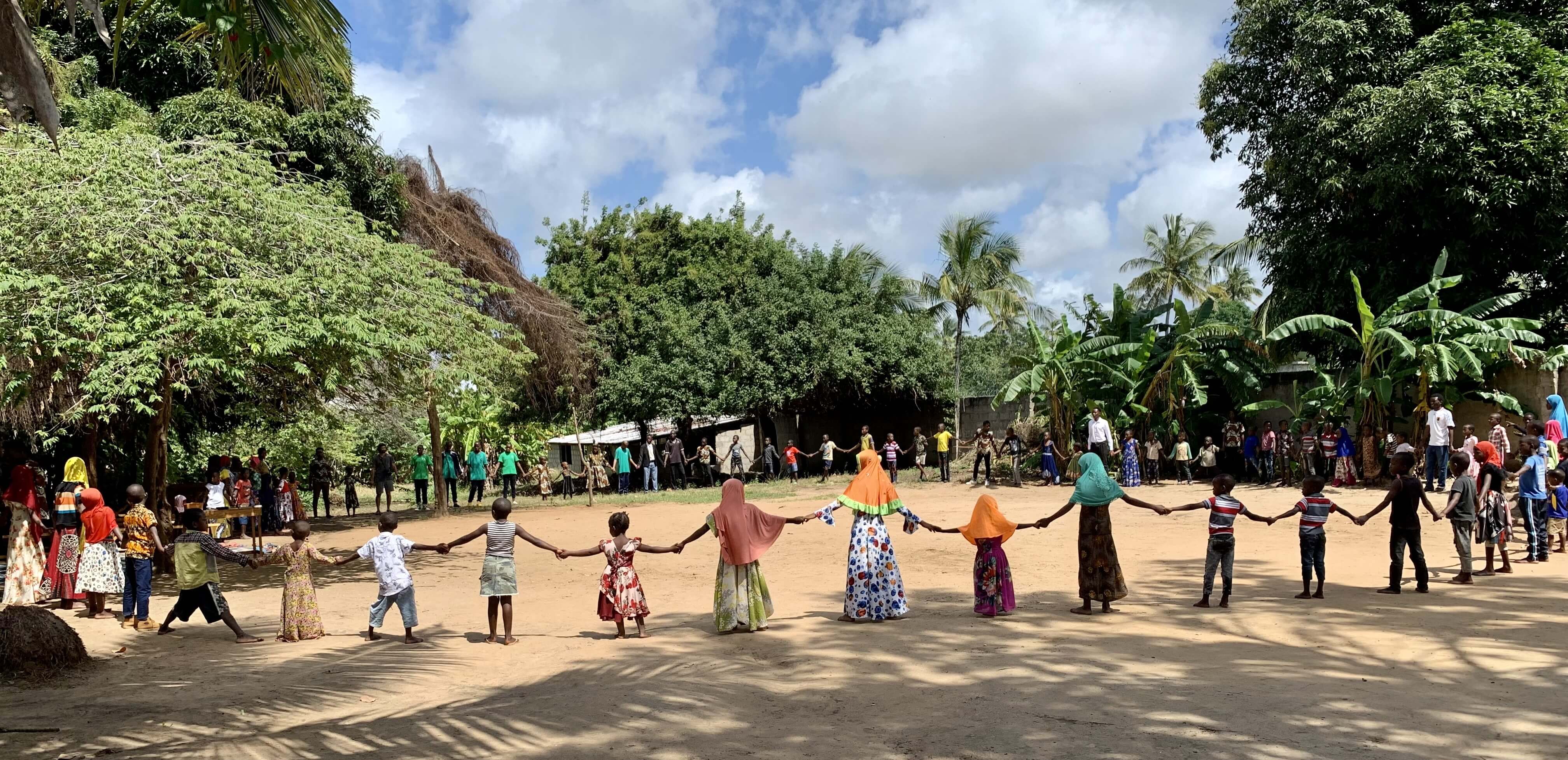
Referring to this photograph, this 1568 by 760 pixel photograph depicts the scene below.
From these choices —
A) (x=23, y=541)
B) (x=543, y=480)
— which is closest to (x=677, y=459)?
(x=543, y=480)

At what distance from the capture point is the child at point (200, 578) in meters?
9.73

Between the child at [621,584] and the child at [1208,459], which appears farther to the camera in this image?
the child at [1208,459]

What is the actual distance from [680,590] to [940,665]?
5143 mm

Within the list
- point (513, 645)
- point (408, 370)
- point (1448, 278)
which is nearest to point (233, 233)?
point (408, 370)

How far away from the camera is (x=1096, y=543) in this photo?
988 cm

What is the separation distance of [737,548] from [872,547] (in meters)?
1.24

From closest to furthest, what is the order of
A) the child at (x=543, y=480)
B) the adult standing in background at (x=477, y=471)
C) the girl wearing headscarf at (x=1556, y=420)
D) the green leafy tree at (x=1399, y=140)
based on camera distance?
the girl wearing headscarf at (x=1556, y=420) < the green leafy tree at (x=1399, y=140) < the adult standing in background at (x=477, y=471) < the child at (x=543, y=480)

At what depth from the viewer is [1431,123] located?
765 inches

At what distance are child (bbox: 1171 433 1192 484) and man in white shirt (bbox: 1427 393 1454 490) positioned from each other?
Answer: 506cm

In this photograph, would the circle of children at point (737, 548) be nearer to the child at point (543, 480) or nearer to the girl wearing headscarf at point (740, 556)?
the girl wearing headscarf at point (740, 556)

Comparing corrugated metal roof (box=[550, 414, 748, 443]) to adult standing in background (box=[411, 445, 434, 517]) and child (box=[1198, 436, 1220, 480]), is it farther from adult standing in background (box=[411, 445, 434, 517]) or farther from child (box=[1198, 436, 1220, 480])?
child (box=[1198, 436, 1220, 480])

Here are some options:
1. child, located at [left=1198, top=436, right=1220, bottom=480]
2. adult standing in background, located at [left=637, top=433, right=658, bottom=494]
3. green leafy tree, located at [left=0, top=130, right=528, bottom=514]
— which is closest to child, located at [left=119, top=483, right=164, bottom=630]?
green leafy tree, located at [left=0, top=130, right=528, bottom=514]

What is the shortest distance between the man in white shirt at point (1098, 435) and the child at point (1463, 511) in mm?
11205

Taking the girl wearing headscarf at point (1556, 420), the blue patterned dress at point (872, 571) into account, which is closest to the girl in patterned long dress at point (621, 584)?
the blue patterned dress at point (872, 571)
